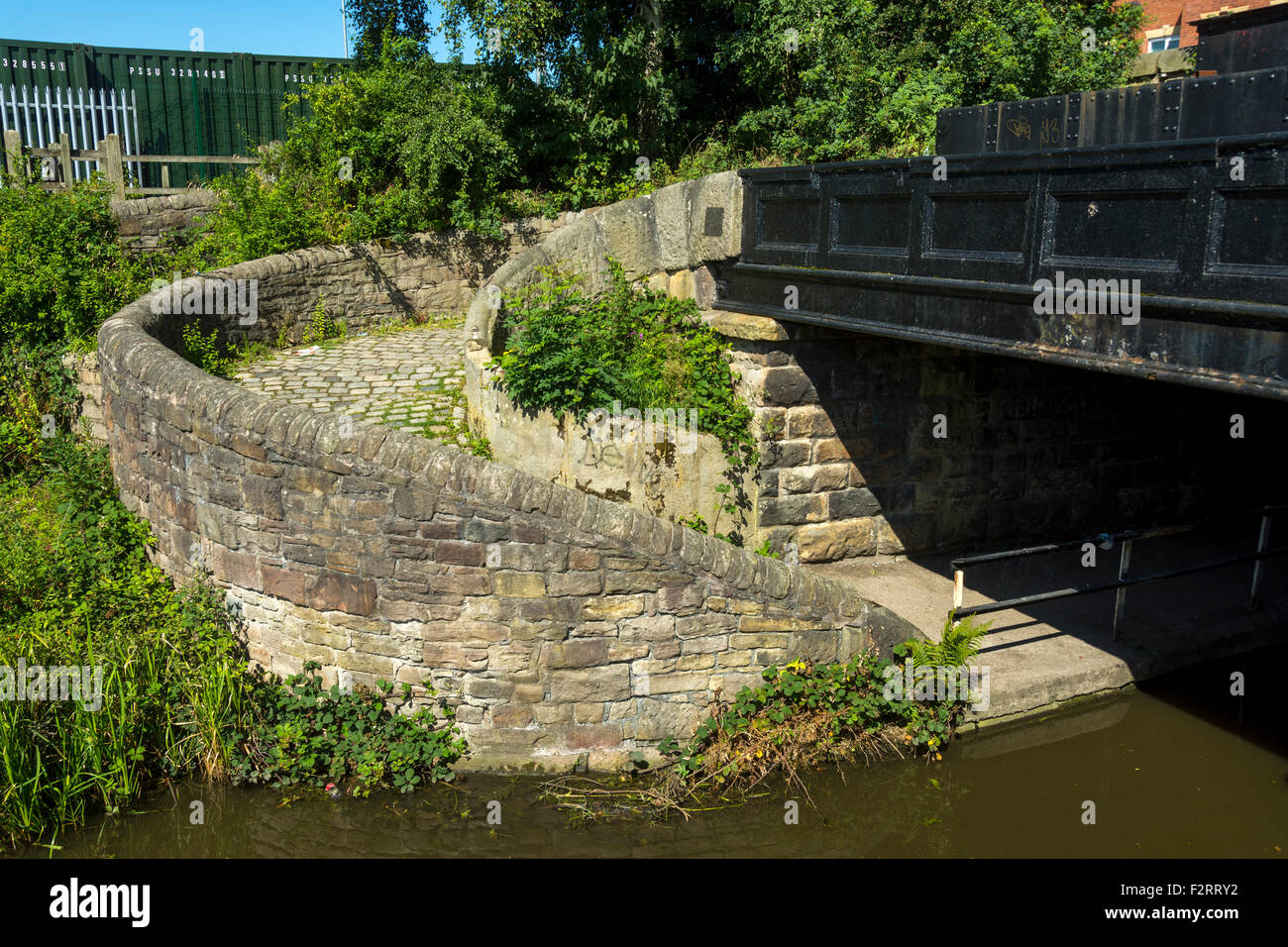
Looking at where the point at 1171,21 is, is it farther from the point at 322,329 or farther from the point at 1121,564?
the point at 322,329

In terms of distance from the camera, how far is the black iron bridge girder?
4570 millimetres

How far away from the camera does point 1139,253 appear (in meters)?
5.06

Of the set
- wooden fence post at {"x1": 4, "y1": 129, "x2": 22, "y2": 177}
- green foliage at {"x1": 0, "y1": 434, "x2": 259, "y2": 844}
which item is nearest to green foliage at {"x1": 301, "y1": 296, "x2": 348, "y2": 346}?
green foliage at {"x1": 0, "y1": 434, "x2": 259, "y2": 844}

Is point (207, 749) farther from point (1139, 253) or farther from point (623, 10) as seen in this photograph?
point (623, 10)

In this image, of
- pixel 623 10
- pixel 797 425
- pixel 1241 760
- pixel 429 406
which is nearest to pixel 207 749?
pixel 429 406

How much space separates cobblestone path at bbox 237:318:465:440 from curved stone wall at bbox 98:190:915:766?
1.99 m

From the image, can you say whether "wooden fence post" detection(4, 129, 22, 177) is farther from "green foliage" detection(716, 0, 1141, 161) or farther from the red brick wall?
the red brick wall

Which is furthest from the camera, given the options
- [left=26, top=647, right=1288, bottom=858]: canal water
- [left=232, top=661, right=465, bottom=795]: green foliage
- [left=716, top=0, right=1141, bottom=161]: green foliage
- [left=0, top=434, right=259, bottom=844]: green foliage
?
[left=716, top=0, right=1141, bottom=161]: green foliage

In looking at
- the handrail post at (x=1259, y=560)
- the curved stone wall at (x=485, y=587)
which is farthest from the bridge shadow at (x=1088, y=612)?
the curved stone wall at (x=485, y=587)

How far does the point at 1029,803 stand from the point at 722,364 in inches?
156

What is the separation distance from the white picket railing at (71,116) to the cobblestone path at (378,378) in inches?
262

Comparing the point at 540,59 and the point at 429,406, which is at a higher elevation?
the point at 540,59

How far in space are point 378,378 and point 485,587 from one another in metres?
4.24

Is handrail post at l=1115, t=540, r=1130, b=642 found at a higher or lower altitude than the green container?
lower
